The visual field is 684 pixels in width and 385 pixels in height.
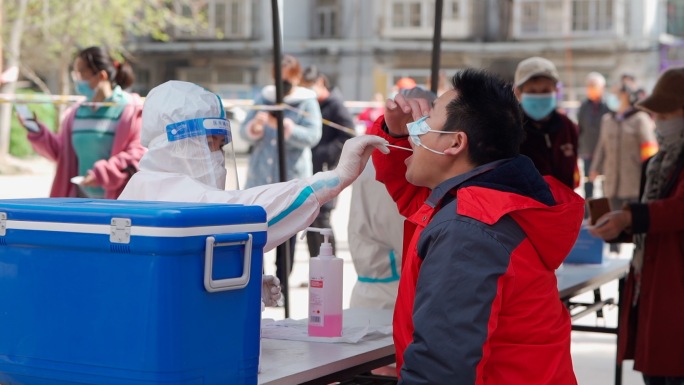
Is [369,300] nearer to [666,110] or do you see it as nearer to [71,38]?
[666,110]

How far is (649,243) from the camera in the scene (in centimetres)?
422

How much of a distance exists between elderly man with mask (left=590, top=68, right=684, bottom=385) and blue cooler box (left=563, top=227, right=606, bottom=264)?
1.71 ft

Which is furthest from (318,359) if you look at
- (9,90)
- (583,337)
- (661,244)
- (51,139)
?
(9,90)

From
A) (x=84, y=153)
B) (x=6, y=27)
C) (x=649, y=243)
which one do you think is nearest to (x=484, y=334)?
(x=649, y=243)

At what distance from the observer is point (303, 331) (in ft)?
9.34

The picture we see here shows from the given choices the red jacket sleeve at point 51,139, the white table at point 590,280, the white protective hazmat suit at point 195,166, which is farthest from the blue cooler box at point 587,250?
the red jacket sleeve at point 51,139

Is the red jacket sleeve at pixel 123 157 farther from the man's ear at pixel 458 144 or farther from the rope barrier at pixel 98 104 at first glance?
the man's ear at pixel 458 144

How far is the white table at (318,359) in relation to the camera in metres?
2.37

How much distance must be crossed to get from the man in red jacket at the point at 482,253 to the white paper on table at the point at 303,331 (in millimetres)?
344

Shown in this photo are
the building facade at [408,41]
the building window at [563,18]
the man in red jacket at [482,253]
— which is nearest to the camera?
the man in red jacket at [482,253]

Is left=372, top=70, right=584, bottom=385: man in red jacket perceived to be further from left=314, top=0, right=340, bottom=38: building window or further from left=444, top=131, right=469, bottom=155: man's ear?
left=314, top=0, right=340, bottom=38: building window

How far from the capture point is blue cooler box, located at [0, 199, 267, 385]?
1970 millimetres

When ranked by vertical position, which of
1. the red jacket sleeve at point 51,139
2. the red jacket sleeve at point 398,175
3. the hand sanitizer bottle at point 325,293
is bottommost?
the hand sanitizer bottle at point 325,293

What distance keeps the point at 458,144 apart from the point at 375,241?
1.59 meters
